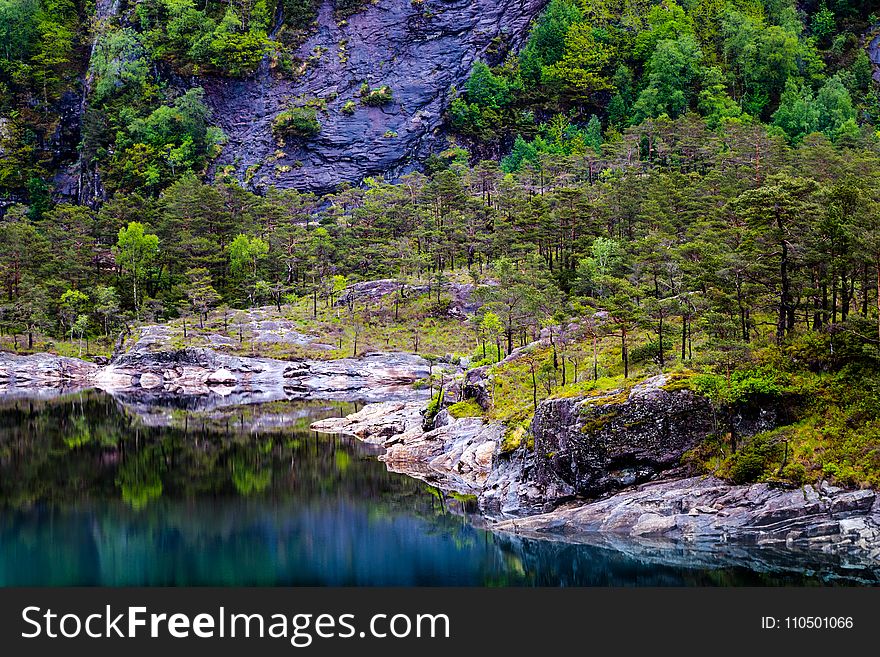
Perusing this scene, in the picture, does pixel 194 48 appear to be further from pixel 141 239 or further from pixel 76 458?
Result: pixel 76 458

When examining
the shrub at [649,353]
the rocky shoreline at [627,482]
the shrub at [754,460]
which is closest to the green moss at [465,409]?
the rocky shoreline at [627,482]

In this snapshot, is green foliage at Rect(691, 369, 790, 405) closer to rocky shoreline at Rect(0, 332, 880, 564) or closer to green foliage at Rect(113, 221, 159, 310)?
rocky shoreline at Rect(0, 332, 880, 564)

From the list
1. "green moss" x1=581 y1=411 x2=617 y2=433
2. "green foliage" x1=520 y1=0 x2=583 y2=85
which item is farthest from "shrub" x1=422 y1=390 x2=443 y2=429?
"green foliage" x1=520 y1=0 x2=583 y2=85

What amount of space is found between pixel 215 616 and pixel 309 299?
95.2 metres

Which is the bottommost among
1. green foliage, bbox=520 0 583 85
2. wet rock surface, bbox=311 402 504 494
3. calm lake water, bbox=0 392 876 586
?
calm lake water, bbox=0 392 876 586

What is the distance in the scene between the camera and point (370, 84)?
18700cm

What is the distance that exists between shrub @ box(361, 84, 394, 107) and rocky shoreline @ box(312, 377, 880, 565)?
148m

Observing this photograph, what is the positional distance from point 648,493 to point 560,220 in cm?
6595

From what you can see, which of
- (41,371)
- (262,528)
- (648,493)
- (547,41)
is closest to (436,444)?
(262,528)

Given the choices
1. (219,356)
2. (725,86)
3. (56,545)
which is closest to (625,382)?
(56,545)

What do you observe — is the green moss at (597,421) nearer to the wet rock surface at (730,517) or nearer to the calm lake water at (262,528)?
the wet rock surface at (730,517)

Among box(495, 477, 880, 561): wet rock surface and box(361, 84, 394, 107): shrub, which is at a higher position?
box(361, 84, 394, 107): shrub

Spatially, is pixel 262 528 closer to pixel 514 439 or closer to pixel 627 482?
pixel 514 439

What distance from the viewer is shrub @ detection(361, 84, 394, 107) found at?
18388cm
